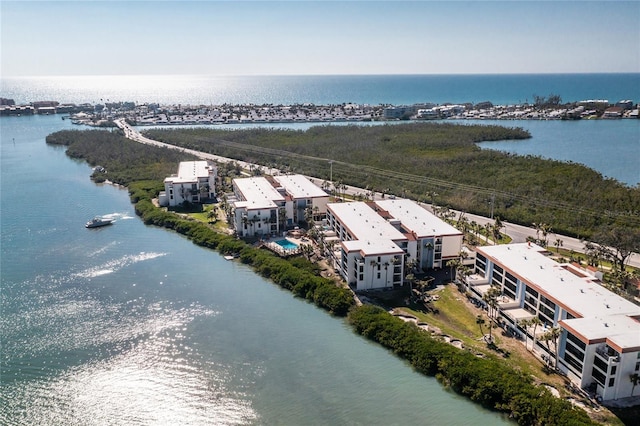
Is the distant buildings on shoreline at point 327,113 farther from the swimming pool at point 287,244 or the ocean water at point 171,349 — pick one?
the swimming pool at point 287,244

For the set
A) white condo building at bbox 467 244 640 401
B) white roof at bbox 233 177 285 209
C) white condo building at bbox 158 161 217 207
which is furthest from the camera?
white condo building at bbox 158 161 217 207

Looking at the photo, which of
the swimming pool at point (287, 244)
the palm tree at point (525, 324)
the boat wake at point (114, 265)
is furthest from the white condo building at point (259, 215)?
the palm tree at point (525, 324)

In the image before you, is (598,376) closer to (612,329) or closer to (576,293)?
(612,329)

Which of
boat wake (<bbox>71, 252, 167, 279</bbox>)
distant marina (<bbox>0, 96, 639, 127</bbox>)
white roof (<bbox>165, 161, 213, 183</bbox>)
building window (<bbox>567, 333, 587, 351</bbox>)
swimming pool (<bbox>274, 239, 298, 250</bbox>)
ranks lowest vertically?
boat wake (<bbox>71, 252, 167, 279</bbox>)

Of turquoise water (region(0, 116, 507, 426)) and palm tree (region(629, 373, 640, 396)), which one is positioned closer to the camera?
palm tree (region(629, 373, 640, 396))

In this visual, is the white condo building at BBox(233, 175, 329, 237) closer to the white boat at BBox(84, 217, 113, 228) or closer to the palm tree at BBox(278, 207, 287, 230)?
the palm tree at BBox(278, 207, 287, 230)

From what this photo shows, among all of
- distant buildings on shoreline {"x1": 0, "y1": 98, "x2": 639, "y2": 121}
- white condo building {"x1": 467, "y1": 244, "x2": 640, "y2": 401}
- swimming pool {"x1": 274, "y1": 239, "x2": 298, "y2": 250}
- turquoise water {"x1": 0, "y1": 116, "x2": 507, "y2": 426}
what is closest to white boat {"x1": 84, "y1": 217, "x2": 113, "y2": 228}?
turquoise water {"x1": 0, "y1": 116, "x2": 507, "y2": 426}
